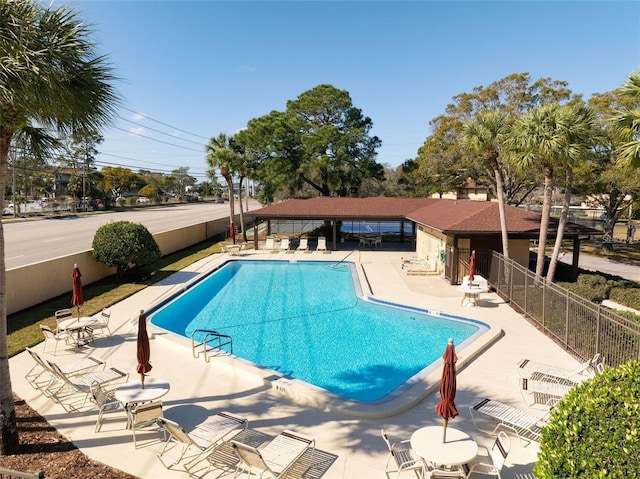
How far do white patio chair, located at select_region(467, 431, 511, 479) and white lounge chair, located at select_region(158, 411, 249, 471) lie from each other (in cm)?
371

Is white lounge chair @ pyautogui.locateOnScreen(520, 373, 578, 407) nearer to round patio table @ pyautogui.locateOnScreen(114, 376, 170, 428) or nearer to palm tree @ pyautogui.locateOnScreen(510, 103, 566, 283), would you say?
palm tree @ pyautogui.locateOnScreen(510, 103, 566, 283)

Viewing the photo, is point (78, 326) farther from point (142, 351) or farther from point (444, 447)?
point (444, 447)

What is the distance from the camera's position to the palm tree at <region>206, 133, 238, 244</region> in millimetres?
33344

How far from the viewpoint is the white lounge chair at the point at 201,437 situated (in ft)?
21.3

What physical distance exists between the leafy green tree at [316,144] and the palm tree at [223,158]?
3519mm

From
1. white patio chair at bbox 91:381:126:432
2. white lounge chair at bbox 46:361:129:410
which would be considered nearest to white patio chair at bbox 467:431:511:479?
white patio chair at bbox 91:381:126:432

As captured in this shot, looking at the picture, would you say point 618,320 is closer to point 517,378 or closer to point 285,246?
point 517,378

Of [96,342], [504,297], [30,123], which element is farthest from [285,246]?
[30,123]

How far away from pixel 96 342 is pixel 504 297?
14521mm

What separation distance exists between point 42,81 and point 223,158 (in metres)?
28.1

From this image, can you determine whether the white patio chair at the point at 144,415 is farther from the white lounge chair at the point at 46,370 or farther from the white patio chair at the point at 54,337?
the white patio chair at the point at 54,337

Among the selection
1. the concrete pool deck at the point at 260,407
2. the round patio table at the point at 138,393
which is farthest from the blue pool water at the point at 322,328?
the round patio table at the point at 138,393

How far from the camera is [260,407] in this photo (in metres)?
8.48

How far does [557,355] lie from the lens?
11.3m
